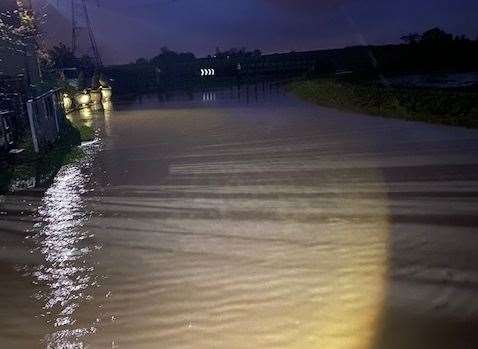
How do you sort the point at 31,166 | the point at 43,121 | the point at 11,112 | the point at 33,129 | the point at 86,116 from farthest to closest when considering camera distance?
the point at 86,116
the point at 43,121
the point at 11,112
the point at 33,129
the point at 31,166

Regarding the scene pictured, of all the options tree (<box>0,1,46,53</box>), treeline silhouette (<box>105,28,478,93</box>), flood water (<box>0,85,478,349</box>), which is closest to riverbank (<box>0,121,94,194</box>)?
flood water (<box>0,85,478,349</box>)

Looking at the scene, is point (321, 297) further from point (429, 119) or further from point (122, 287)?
point (429, 119)

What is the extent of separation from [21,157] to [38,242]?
4323 millimetres

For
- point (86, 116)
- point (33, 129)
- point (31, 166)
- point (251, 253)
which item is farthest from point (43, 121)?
point (86, 116)

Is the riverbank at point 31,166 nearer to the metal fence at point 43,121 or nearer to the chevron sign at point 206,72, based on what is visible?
the metal fence at point 43,121

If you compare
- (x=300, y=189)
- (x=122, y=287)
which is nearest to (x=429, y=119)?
(x=300, y=189)

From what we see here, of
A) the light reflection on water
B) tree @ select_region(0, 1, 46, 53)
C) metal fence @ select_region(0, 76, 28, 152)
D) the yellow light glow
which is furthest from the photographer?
the yellow light glow

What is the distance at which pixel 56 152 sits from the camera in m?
10.2

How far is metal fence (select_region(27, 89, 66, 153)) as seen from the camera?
9322 mm

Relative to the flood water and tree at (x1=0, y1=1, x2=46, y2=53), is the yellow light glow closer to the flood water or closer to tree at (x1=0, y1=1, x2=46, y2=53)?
tree at (x1=0, y1=1, x2=46, y2=53)

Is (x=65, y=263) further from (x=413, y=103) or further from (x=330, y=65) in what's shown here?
(x=330, y=65)

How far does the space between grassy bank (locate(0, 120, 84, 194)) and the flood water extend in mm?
400

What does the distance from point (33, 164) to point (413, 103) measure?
12.4 metres

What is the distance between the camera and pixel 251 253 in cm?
476
